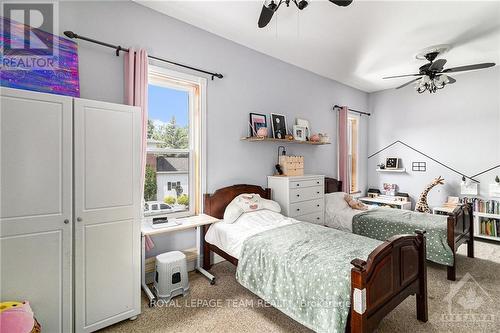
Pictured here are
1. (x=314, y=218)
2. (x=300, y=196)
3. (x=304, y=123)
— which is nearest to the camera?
(x=300, y=196)

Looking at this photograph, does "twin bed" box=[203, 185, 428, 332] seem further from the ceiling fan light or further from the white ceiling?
the white ceiling

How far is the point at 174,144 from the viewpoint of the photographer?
10.1 feet

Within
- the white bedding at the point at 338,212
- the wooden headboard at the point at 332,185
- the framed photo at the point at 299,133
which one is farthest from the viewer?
the wooden headboard at the point at 332,185

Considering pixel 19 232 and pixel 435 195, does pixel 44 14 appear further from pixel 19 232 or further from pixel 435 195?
pixel 435 195

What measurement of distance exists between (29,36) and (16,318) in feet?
6.80

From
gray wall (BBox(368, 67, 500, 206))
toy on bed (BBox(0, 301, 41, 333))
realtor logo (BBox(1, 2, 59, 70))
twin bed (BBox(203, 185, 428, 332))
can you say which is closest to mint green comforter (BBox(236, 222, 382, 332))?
twin bed (BBox(203, 185, 428, 332))

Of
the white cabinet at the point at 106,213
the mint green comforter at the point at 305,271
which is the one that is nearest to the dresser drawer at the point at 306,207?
the mint green comforter at the point at 305,271

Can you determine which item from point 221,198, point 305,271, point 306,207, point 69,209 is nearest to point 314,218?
point 306,207

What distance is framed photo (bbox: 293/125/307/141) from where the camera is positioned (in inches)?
161

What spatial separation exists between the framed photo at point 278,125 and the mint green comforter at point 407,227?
5.52 feet

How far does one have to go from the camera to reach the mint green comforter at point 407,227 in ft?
9.66

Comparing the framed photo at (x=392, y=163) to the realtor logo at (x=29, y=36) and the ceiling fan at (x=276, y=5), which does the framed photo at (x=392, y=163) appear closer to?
the ceiling fan at (x=276, y=5)

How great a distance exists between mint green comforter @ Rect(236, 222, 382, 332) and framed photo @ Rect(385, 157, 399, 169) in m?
3.73

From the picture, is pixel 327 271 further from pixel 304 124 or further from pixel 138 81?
pixel 304 124
